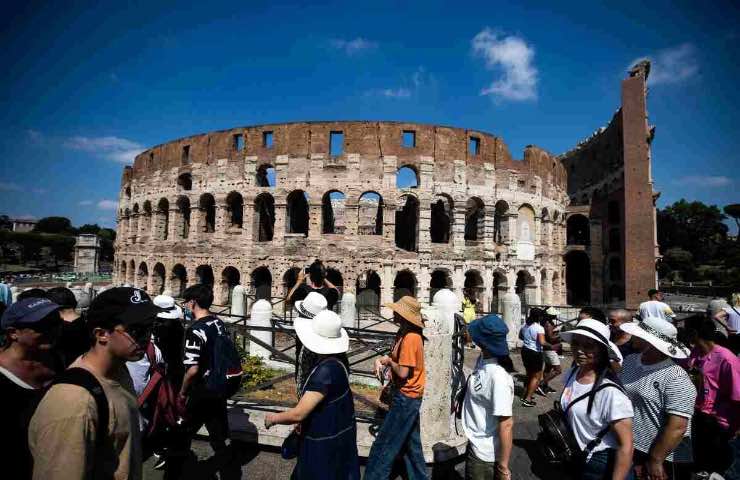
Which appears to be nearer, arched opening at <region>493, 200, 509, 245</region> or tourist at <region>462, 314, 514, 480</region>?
tourist at <region>462, 314, 514, 480</region>

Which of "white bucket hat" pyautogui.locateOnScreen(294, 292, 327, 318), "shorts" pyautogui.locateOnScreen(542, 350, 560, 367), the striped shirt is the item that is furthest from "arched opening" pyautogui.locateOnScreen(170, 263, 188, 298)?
the striped shirt

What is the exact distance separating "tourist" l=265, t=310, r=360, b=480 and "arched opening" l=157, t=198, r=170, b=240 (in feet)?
77.8

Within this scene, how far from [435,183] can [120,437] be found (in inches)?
745

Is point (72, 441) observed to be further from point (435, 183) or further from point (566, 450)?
point (435, 183)

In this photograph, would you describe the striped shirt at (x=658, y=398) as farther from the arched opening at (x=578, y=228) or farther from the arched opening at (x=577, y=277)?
the arched opening at (x=578, y=228)

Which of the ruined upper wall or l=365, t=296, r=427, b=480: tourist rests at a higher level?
the ruined upper wall

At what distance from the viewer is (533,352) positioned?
6504 millimetres

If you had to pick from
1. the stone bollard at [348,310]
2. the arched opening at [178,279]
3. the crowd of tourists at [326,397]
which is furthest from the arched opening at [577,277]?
the arched opening at [178,279]

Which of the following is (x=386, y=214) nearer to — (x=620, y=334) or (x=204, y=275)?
(x=204, y=275)

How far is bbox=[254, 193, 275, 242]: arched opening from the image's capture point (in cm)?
2056

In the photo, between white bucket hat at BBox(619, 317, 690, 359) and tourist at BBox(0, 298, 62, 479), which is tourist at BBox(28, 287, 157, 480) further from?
white bucket hat at BBox(619, 317, 690, 359)

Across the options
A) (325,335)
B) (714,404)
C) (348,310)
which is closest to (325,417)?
(325,335)

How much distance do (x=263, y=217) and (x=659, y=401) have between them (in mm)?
21447

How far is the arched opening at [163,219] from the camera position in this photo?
76.2ft
